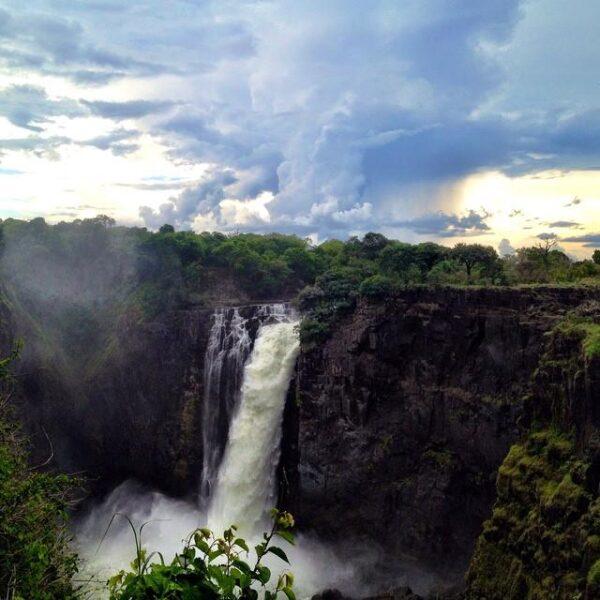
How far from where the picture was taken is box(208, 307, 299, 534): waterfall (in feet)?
82.5

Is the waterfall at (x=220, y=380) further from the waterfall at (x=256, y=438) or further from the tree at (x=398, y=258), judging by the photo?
the tree at (x=398, y=258)

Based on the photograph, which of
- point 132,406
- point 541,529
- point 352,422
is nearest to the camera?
point 541,529

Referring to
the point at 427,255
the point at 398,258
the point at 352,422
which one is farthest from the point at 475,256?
the point at 352,422

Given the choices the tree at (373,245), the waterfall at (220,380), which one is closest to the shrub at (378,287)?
the waterfall at (220,380)

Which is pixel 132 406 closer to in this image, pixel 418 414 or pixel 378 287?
pixel 378 287

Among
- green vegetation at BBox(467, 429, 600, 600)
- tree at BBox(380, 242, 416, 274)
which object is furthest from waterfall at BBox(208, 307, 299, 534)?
green vegetation at BBox(467, 429, 600, 600)

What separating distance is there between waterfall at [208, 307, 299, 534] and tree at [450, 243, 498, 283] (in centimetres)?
826

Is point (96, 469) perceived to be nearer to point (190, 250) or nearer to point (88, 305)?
point (88, 305)

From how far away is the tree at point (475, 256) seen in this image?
27.7m

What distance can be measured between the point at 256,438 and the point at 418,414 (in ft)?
22.6

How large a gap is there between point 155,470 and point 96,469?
3866 mm

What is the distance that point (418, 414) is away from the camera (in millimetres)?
23172

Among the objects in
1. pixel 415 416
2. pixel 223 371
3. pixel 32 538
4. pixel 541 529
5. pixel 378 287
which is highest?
pixel 378 287

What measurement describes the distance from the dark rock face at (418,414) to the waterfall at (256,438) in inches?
43.1
